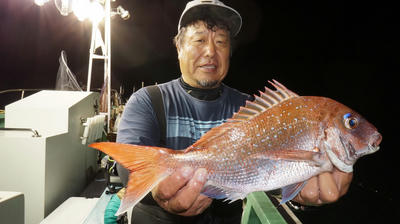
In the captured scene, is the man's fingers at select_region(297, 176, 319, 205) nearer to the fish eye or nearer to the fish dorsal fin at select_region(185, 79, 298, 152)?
the fish eye

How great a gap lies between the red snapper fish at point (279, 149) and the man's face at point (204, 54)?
2.64 feet

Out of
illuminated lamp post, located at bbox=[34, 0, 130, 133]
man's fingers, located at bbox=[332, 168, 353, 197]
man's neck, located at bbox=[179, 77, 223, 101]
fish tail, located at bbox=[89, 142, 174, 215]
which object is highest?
illuminated lamp post, located at bbox=[34, 0, 130, 133]

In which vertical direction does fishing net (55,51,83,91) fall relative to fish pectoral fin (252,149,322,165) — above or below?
above

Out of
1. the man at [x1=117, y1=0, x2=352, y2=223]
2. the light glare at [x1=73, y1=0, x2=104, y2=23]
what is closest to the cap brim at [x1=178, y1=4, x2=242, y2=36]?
the man at [x1=117, y1=0, x2=352, y2=223]

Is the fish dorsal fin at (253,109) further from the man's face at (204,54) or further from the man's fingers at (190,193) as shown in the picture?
the man's face at (204,54)

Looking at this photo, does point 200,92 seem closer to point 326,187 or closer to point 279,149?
point 279,149

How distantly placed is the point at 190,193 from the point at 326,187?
0.84 m

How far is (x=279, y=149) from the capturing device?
1359 millimetres

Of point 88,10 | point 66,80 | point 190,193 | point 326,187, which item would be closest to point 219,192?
point 190,193

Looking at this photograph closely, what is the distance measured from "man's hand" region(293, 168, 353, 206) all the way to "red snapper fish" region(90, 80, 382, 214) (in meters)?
0.11

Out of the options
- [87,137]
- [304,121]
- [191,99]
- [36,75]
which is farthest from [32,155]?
[36,75]

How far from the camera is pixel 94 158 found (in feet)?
14.9

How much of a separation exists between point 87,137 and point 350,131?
3.54m

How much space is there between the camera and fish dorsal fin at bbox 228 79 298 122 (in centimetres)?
141
